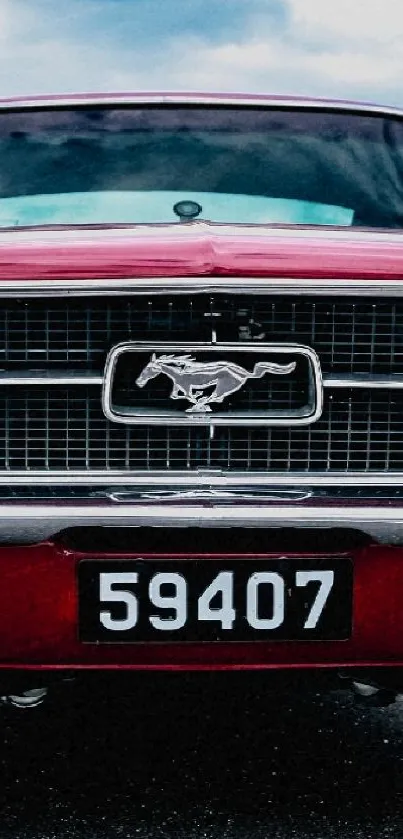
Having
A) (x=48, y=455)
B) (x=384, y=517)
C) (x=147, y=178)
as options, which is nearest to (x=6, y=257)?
(x=48, y=455)

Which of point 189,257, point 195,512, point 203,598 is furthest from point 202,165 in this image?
point 203,598

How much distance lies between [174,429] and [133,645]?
1.48 feet

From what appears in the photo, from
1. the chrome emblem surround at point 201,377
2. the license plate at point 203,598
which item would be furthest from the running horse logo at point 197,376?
the license plate at point 203,598

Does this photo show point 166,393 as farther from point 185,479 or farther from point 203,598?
point 203,598

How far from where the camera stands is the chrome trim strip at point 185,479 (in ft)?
7.41

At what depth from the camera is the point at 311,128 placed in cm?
342

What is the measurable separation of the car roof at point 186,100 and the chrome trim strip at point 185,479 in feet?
5.18

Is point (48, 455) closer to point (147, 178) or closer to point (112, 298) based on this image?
point (112, 298)

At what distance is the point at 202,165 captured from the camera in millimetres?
3297

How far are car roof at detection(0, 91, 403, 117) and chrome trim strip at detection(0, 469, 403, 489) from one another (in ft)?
5.18

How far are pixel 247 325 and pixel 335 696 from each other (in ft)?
4.86

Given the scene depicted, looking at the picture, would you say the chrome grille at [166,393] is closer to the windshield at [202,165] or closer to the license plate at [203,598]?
the license plate at [203,598]

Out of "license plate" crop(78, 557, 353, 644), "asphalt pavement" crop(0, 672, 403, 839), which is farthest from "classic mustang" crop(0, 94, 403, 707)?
"asphalt pavement" crop(0, 672, 403, 839)

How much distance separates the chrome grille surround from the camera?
226 centimetres
